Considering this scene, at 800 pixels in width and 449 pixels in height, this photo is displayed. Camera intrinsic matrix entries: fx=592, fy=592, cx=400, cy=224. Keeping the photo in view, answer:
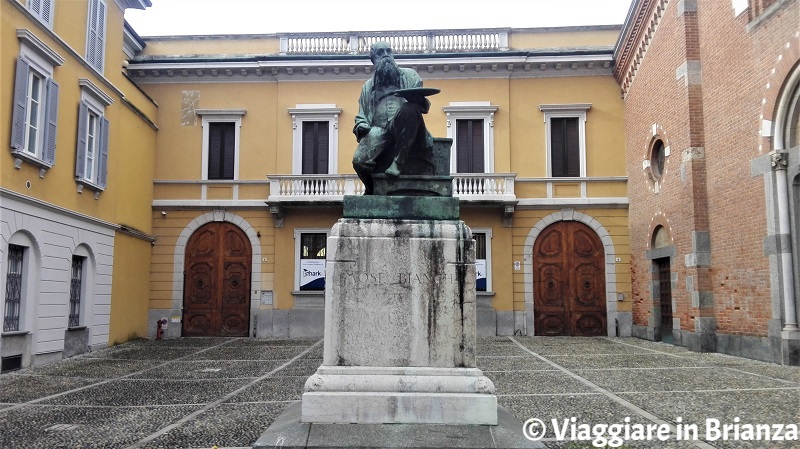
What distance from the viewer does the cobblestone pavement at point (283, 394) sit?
20.4 ft

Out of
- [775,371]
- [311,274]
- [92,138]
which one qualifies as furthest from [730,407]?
[92,138]

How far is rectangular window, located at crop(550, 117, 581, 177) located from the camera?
19.4 m

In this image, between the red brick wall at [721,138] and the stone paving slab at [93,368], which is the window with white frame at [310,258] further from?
the red brick wall at [721,138]

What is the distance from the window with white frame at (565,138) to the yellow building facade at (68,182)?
12904 millimetres

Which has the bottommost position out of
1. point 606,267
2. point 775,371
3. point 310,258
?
point 775,371

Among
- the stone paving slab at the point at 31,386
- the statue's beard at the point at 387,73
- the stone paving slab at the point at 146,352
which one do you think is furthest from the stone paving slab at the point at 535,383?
the stone paving slab at the point at 146,352

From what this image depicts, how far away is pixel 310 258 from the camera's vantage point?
1911cm

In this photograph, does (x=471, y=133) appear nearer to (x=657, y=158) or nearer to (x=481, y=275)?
(x=481, y=275)

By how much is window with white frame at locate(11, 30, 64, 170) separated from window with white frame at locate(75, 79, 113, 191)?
1.22m

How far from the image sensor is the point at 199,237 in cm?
1948

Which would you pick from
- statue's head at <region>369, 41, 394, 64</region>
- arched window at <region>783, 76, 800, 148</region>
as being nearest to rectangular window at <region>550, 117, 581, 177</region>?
arched window at <region>783, 76, 800, 148</region>

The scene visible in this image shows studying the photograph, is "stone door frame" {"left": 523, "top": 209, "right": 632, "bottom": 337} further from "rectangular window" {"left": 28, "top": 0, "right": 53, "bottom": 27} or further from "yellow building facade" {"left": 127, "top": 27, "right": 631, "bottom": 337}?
"rectangular window" {"left": 28, "top": 0, "right": 53, "bottom": 27}

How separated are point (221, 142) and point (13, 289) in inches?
366

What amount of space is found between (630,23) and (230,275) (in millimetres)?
14467
